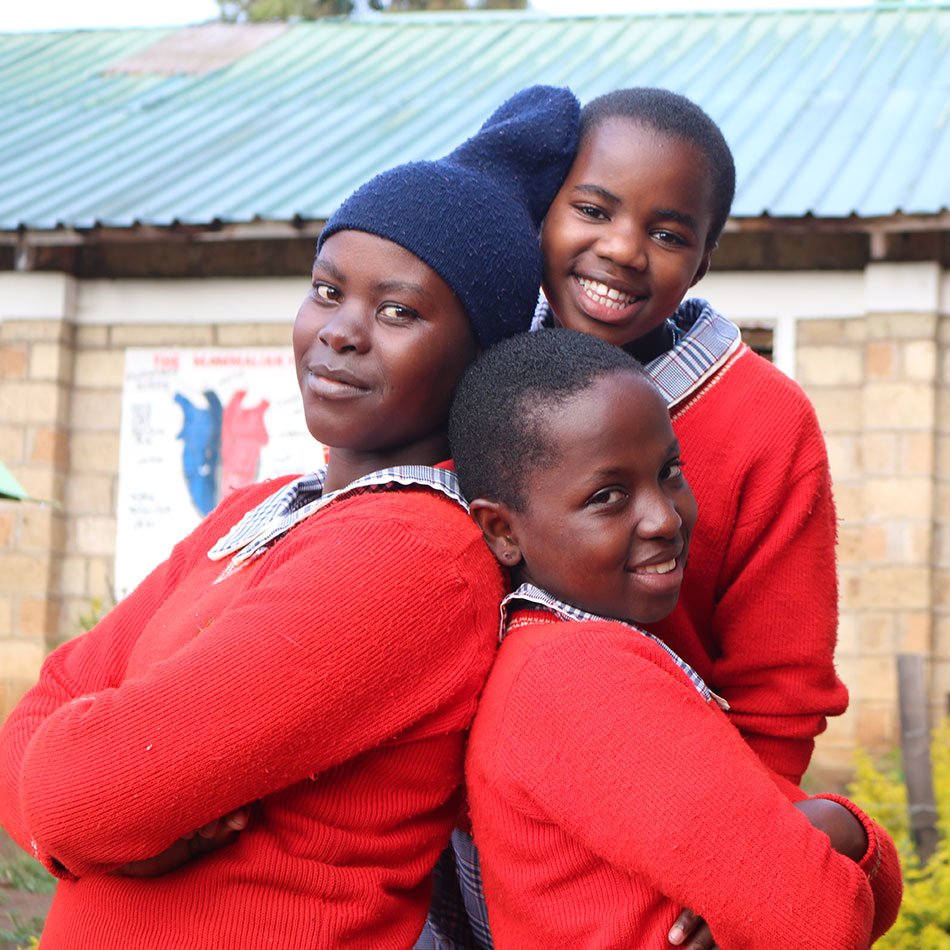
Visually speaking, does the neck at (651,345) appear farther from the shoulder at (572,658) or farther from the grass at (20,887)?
the grass at (20,887)

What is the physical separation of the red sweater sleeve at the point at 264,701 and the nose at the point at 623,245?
2.05 ft

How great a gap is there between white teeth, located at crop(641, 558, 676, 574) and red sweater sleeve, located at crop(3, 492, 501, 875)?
0.89 feet

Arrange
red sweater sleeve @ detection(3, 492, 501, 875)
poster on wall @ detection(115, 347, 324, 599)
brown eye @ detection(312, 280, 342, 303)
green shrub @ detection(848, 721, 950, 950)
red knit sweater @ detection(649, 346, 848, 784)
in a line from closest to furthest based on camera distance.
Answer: red sweater sleeve @ detection(3, 492, 501, 875) → brown eye @ detection(312, 280, 342, 303) → red knit sweater @ detection(649, 346, 848, 784) → green shrub @ detection(848, 721, 950, 950) → poster on wall @ detection(115, 347, 324, 599)

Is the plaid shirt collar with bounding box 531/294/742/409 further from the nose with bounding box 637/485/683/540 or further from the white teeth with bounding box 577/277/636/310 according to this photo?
the nose with bounding box 637/485/683/540

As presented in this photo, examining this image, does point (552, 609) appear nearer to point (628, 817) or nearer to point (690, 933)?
point (628, 817)

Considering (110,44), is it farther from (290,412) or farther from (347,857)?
(347,857)

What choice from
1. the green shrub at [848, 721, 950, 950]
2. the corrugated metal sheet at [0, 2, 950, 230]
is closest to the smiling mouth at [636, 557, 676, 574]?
the green shrub at [848, 721, 950, 950]

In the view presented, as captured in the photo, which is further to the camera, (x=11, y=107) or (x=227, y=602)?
(x=11, y=107)

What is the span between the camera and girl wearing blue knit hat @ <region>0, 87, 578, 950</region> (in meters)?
1.55

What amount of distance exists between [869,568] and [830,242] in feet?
5.58

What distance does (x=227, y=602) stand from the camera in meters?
1.78

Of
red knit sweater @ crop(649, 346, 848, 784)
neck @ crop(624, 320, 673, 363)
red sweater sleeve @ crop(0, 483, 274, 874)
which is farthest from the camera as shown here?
neck @ crop(624, 320, 673, 363)

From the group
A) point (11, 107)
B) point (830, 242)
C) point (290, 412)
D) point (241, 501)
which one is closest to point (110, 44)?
point (11, 107)

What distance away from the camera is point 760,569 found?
2.08m
